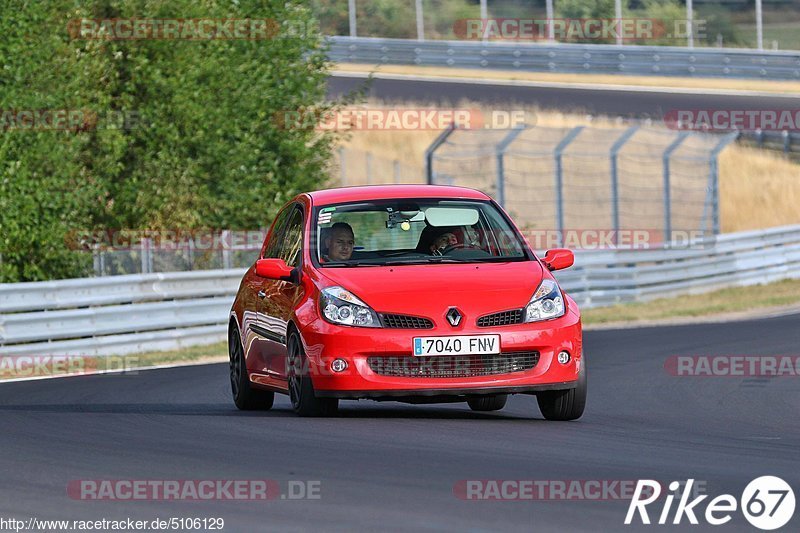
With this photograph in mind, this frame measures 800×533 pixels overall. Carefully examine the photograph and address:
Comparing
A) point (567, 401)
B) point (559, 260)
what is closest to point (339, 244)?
point (559, 260)

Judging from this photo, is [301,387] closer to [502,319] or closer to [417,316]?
[417,316]

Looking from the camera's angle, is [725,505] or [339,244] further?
[339,244]

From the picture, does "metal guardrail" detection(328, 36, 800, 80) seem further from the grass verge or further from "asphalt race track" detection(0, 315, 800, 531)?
"asphalt race track" detection(0, 315, 800, 531)

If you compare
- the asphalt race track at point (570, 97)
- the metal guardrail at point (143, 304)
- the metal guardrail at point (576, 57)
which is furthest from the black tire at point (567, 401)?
the metal guardrail at point (576, 57)

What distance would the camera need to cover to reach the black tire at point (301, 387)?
10531 mm

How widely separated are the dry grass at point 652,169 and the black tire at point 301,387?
2447 centimetres

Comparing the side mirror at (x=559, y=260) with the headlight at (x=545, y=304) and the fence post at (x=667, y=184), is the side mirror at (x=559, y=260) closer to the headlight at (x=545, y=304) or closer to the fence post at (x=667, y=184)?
the headlight at (x=545, y=304)

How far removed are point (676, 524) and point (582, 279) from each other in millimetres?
19592

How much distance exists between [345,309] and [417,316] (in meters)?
0.48

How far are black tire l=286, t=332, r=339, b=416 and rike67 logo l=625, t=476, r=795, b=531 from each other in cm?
336

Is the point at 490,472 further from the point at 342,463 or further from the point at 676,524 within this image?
the point at 676,524

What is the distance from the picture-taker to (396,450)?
8969 millimetres

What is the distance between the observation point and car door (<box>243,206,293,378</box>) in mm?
11576

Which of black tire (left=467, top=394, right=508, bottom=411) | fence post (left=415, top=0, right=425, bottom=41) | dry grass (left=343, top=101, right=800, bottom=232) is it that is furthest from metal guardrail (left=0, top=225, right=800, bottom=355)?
fence post (left=415, top=0, right=425, bottom=41)
